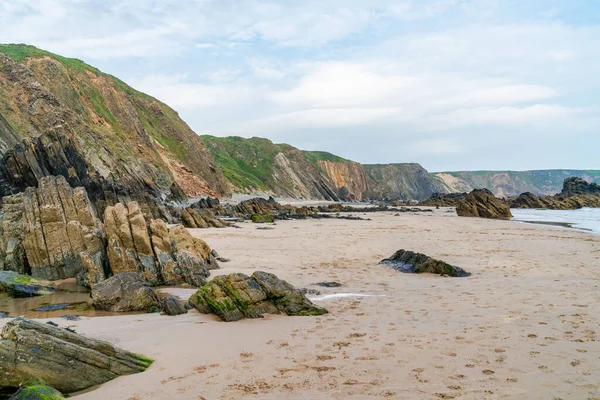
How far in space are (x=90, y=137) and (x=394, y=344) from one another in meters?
52.2

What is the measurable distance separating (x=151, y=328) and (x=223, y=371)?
2.78 m

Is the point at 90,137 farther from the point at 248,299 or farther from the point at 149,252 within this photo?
the point at 248,299

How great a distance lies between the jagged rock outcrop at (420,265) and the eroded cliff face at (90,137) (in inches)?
656

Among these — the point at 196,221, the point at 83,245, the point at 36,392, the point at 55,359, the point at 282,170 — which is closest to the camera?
the point at 36,392

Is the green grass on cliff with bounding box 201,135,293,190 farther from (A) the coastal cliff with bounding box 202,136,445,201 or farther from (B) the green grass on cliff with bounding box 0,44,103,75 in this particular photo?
(B) the green grass on cliff with bounding box 0,44,103,75

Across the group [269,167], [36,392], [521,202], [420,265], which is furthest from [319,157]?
[36,392]

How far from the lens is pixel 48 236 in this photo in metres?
13.1

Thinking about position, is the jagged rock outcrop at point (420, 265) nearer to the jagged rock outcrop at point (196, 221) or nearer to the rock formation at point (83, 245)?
the rock formation at point (83, 245)

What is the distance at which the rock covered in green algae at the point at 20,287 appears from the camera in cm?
1101

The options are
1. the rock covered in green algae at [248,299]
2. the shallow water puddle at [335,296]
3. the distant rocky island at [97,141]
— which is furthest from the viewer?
the distant rocky island at [97,141]

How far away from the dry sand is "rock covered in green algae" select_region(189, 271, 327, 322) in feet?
0.97

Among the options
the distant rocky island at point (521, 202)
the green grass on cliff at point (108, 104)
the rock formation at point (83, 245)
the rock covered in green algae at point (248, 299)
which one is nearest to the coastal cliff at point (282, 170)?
the green grass on cliff at point (108, 104)

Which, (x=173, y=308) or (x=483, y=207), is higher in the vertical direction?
(x=483, y=207)

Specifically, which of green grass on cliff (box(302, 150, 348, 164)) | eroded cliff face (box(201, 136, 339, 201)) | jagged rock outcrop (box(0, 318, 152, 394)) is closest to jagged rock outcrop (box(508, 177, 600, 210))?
eroded cliff face (box(201, 136, 339, 201))
